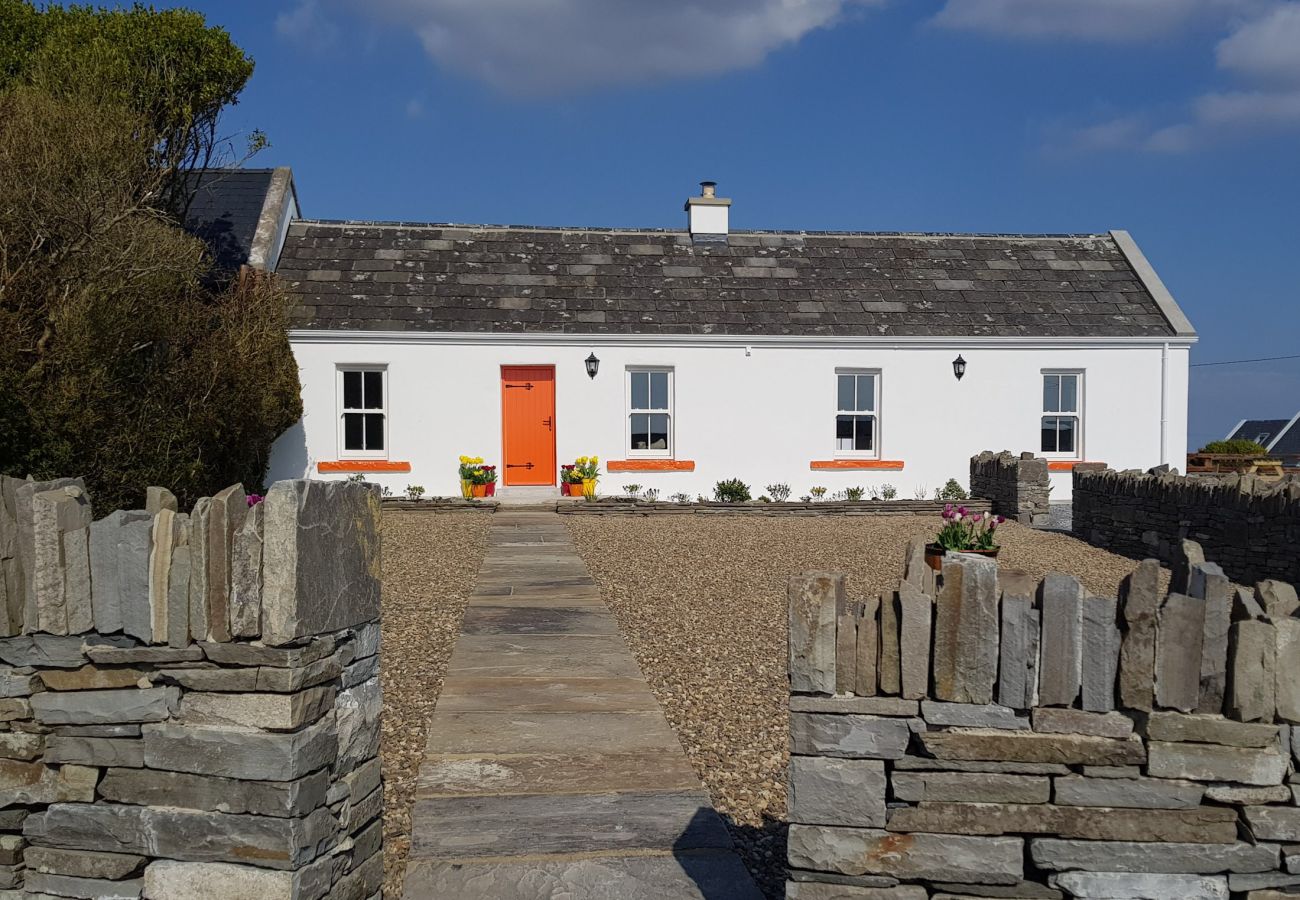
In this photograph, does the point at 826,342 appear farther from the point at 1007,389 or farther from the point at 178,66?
the point at 178,66

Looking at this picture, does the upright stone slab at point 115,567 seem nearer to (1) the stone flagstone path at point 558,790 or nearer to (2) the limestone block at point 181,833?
(2) the limestone block at point 181,833

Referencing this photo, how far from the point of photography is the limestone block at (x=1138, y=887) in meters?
3.02

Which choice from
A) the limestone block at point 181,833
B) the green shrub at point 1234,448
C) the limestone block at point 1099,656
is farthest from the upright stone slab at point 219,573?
the green shrub at point 1234,448

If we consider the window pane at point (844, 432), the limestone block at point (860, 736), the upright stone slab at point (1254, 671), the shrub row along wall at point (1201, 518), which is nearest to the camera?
the upright stone slab at point (1254, 671)

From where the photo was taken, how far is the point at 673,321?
18.9 meters

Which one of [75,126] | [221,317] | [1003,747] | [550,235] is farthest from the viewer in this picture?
[550,235]

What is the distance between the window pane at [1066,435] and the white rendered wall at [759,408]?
0.33m

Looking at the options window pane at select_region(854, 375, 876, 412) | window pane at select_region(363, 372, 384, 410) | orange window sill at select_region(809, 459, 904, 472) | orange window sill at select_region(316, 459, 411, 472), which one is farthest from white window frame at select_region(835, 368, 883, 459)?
window pane at select_region(363, 372, 384, 410)

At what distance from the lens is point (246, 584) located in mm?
3160

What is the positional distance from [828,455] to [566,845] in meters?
15.7

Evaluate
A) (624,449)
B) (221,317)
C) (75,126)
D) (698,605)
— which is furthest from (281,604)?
(624,449)

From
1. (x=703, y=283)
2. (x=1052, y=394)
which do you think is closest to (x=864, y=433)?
(x=1052, y=394)

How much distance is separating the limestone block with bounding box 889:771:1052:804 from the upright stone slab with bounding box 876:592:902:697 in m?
0.28

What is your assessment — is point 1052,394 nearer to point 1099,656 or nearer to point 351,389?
point 351,389
